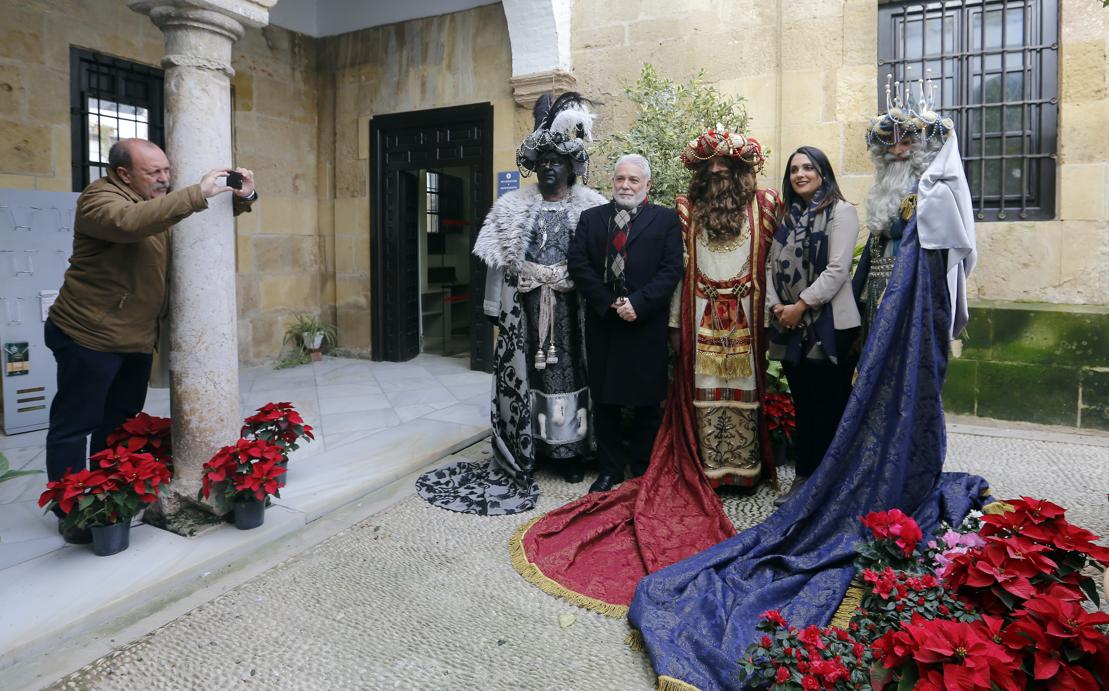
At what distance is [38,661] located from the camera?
7.33ft

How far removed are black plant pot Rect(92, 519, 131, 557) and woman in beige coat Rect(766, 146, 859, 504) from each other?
285cm

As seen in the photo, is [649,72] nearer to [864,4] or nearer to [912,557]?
[864,4]

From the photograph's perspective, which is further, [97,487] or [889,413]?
[889,413]

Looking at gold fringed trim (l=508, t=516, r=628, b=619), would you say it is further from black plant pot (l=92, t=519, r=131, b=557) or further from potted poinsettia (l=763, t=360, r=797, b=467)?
potted poinsettia (l=763, t=360, r=797, b=467)

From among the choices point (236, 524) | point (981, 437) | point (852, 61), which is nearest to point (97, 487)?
point (236, 524)

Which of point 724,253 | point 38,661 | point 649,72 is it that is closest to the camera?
point 38,661

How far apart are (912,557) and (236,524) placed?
263 centimetres

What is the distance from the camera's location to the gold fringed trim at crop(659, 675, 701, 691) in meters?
2.00

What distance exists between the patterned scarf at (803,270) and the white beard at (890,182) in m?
0.19

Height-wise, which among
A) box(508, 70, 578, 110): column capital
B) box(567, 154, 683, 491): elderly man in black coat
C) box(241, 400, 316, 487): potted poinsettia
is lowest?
box(241, 400, 316, 487): potted poinsettia

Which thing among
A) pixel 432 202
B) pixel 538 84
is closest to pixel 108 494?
pixel 538 84

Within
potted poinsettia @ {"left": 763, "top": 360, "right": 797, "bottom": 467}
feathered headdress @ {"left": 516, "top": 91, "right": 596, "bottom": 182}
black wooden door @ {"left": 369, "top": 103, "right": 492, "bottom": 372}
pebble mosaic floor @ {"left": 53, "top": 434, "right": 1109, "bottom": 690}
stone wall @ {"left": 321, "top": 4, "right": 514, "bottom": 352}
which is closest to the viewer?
pebble mosaic floor @ {"left": 53, "top": 434, "right": 1109, "bottom": 690}

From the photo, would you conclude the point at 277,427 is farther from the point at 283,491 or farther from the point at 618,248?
the point at 618,248

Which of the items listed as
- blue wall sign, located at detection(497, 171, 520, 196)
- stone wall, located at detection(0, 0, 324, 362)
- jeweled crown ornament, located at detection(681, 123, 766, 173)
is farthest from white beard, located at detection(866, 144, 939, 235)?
stone wall, located at detection(0, 0, 324, 362)
